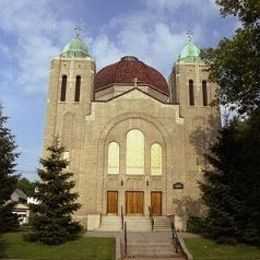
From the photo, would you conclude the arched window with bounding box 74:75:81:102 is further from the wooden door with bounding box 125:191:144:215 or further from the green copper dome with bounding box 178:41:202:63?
the green copper dome with bounding box 178:41:202:63

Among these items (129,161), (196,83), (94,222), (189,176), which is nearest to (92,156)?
(129,161)

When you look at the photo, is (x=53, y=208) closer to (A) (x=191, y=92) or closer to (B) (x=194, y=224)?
(B) (x=194, y=224)

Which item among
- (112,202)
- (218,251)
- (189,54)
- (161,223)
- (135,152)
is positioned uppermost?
(189,54)

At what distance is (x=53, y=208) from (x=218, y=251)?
8598mm

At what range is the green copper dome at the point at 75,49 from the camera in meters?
35.7

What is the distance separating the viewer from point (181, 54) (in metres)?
37.3

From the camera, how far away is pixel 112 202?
3103cm

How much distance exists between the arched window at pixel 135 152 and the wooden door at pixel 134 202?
1616 mm

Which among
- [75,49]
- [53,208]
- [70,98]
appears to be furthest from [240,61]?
[75,49]

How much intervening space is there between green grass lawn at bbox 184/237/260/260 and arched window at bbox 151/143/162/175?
981 cm

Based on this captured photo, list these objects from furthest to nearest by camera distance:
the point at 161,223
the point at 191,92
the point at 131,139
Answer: the point at 191,92 < the point at 131,139 < the point at 161,223

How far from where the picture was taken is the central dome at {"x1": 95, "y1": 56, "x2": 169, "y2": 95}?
39.2 meters

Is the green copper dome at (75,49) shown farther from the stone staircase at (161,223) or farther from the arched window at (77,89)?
the stone staircase at (161,223)

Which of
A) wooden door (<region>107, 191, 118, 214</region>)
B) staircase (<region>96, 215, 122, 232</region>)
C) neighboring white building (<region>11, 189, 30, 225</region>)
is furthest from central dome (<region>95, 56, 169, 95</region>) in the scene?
staircase (<region>96, 215, 122, 232</region>)
